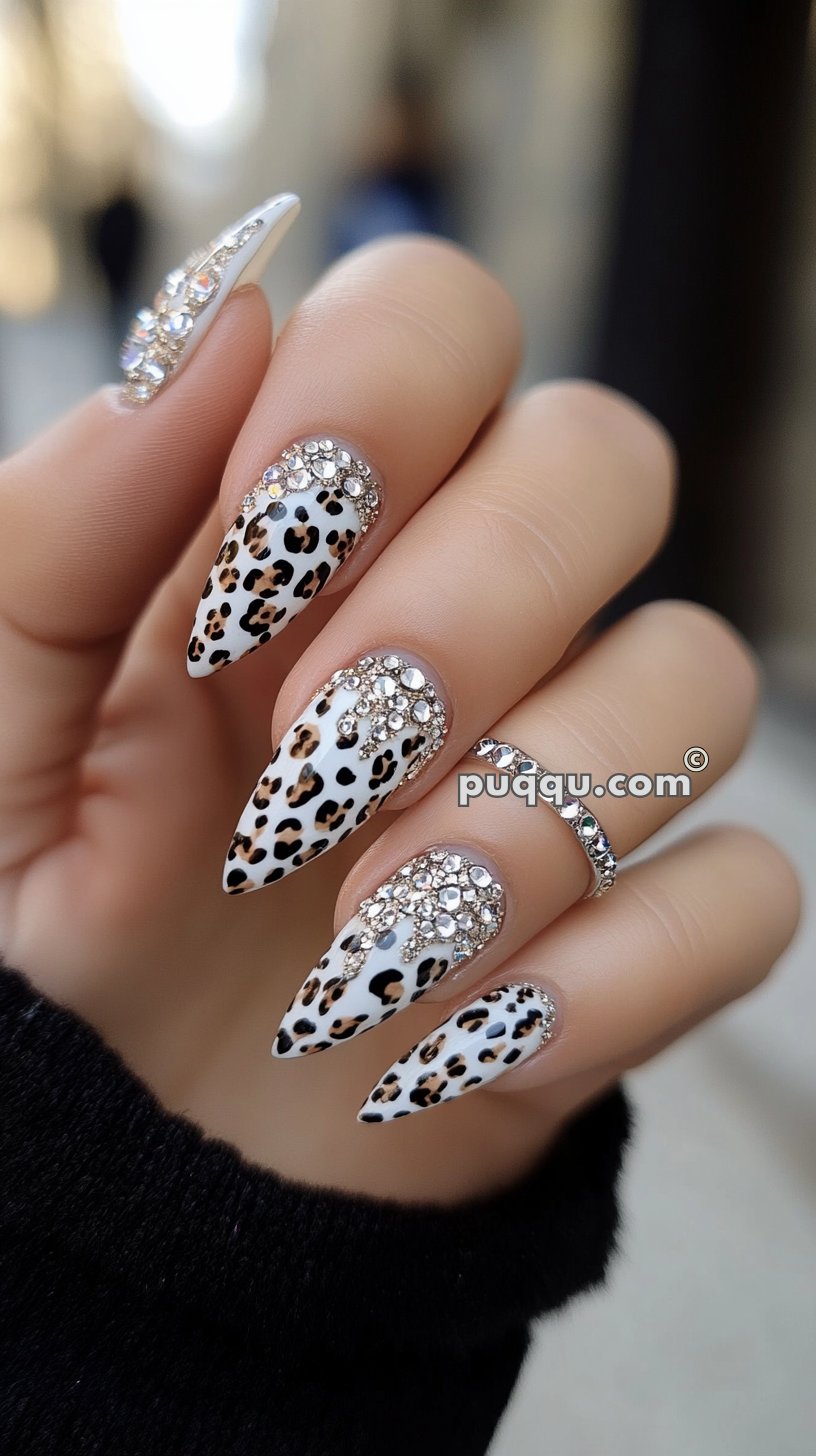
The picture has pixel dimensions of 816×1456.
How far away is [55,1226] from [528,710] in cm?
40

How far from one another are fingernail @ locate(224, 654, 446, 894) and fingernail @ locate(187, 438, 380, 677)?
57mm

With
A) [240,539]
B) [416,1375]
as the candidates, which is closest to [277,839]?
[240,539]

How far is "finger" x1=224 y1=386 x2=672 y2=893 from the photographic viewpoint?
48cm

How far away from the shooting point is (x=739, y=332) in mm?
2037

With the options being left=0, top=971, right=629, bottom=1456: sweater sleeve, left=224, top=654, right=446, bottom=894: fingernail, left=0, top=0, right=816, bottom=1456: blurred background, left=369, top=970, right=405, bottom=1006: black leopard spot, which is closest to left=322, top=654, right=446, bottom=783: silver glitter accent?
left=224, top=654, right=446, bottom=894: fingernail

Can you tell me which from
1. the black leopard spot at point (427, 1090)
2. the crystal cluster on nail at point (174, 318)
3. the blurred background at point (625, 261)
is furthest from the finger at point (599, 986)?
the crystal cluster on nail at point (174, 318)

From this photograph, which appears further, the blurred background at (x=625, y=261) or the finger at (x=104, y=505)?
the blurred background at (x=625, y=261)

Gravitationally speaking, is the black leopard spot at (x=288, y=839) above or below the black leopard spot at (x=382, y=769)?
below

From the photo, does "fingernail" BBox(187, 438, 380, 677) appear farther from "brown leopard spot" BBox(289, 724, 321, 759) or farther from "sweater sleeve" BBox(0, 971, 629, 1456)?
"sweater sleeve" BBox(0, 971, 629, 1456)

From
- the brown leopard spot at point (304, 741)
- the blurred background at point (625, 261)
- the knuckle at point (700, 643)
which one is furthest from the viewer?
the blurred background at point (625, 261)

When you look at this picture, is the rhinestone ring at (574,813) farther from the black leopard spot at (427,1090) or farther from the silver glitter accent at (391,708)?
the black leopard spot at (427,1090)

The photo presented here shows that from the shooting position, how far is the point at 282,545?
1.56 ft

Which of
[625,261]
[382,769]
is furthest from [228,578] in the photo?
[625,261]

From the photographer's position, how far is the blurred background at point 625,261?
87 centimetres
